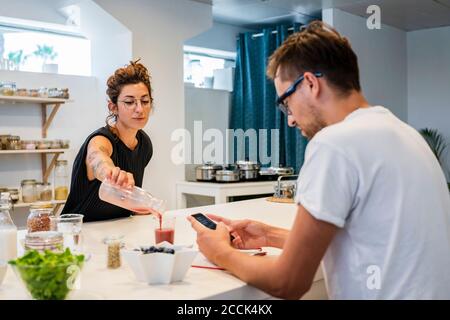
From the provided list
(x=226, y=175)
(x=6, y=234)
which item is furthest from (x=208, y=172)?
(x=6, y=234)

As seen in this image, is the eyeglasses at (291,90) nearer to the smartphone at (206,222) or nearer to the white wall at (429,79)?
the smartphone at (206,222)

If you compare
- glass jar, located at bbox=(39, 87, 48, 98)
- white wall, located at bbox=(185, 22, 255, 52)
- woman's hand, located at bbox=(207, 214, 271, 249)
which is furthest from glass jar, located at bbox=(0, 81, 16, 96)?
woman's hand, located at bbox=(207, 214, 271, 249)

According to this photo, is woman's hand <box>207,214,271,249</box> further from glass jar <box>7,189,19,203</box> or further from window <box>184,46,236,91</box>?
window <box>184,46,236,91</box>

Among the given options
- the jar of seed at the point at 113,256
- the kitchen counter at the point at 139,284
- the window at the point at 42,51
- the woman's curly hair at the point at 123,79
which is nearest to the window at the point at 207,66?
the window at the point at 42,51

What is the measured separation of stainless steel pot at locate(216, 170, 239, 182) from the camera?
4016 millimetres

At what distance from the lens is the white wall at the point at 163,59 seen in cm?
384

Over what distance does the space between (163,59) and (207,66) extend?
1.46m

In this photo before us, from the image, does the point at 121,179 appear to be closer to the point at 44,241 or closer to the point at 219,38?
the point at 44,241

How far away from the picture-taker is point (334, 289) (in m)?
1.13

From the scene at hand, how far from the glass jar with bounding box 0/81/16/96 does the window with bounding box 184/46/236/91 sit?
6.43ft

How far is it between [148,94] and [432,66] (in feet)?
13.7

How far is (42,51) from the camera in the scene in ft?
13.1
